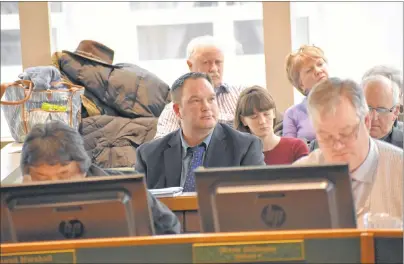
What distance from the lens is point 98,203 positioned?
259cm

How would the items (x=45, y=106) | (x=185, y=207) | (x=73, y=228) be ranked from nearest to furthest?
1. (x=73, y=228)
2. (x=185, y=207)
3. (x=45, y=106)

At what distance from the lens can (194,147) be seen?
4.29 m

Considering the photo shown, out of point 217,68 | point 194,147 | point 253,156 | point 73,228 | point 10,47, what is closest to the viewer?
point 73,228

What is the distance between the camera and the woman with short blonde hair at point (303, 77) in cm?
536

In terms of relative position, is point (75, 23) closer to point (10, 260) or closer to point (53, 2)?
point (53, 2)

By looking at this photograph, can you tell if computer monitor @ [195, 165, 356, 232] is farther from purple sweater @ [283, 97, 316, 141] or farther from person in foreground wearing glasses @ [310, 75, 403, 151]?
purple sweater @ [283, 97, 316, 141]

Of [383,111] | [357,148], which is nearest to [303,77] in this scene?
[383,111]

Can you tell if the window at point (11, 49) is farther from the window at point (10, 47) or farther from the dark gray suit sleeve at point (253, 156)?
the dark gray suit sleeve at point (253, 156)

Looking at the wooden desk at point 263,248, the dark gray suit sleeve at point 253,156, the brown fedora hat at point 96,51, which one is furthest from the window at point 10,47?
the wooden desk at point 263,248

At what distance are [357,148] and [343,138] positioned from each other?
0.22 ft

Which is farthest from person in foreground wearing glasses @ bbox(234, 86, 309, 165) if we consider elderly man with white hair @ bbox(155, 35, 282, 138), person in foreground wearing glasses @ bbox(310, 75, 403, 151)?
elderly man with white hair @ bbox(155, 35, 282, 138)

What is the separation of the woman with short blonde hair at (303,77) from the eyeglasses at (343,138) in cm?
228

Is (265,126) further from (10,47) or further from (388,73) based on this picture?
(10,47)

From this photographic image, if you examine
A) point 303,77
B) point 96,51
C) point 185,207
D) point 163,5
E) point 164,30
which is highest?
point 163,5
